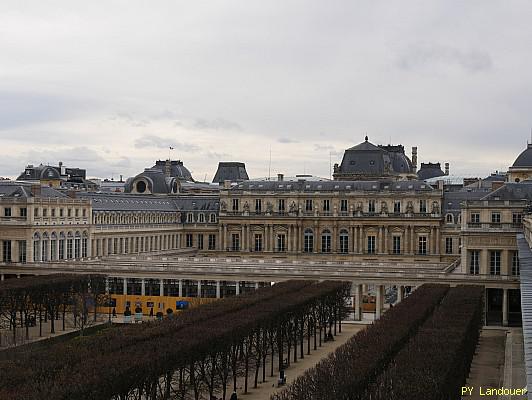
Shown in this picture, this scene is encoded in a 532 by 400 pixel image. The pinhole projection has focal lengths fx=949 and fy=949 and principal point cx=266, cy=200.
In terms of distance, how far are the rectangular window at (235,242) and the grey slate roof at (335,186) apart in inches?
249

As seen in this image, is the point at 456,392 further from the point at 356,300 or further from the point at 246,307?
the point at 356,300

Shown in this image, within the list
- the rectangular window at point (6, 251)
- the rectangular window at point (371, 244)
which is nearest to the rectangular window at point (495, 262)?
the rectangular window at point (371, 244)

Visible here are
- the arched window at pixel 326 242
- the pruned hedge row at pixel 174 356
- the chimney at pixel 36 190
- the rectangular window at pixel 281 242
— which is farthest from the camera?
the rectangular window at pixel 281 242

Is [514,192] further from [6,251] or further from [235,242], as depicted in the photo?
[6,251]

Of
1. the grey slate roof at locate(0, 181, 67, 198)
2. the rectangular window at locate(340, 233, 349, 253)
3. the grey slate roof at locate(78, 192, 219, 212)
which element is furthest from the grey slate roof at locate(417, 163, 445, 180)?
the grey slate roof at locate(0, 181, 67, 198)

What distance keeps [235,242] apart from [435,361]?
8961 centimetres

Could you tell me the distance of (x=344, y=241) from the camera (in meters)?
122

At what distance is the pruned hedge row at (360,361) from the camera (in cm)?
3369

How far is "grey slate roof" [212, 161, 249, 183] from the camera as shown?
17588cm

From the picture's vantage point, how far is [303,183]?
413 feet

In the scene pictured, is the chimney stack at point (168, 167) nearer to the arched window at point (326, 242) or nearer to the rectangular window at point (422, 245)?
the arched window at point (326, 242)

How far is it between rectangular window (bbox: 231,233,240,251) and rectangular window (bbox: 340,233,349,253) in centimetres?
1388

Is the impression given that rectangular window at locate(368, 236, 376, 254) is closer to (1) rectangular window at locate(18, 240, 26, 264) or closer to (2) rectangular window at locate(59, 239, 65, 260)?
(2) rectangular window at locate(59, 239, 65, 260)

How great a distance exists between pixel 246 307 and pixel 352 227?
66.3 m
